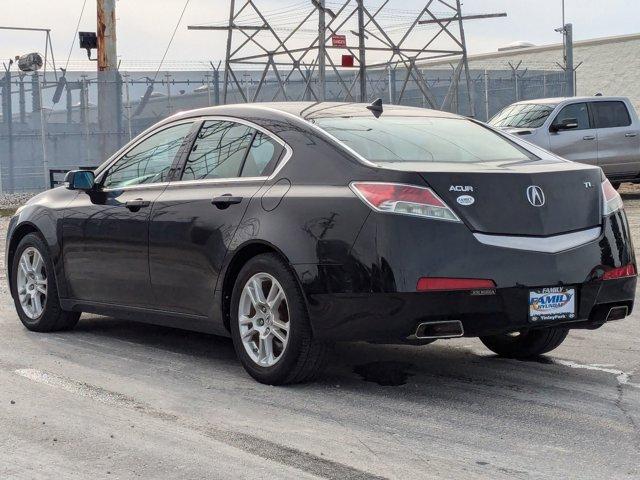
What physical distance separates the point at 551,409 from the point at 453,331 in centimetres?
61

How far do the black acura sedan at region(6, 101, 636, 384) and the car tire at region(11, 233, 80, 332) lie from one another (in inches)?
29.0

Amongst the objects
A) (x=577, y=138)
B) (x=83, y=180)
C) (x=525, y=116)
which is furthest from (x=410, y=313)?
(x=577, y=138)

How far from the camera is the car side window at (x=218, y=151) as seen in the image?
7367mm

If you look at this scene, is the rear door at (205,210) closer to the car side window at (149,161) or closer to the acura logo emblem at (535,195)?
the car side window at (149,161)

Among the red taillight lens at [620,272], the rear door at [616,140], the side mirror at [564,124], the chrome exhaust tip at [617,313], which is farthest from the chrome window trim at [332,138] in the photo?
the rear door at [616,140]

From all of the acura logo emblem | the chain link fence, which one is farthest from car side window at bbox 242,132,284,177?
the chain link fence

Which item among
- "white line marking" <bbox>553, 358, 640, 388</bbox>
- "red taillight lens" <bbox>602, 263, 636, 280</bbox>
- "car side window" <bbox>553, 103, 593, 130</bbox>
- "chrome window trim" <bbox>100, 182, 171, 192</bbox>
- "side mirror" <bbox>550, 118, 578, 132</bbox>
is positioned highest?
"car side window" <bbox>553, 103, 593, 130</bbox>

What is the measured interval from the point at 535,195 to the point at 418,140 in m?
0.83

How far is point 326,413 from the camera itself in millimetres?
6188

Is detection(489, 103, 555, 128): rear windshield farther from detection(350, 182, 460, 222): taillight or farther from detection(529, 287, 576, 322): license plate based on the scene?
detection(350, 182, 460, 222): taillight

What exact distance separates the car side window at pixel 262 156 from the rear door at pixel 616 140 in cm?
1500

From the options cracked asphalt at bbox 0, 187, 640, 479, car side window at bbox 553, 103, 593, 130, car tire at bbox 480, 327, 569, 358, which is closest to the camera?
cracked asphalt at bbox 0, 187, 640, 479

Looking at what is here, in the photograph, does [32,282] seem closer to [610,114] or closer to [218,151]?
[218,151]

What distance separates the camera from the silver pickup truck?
20719 millimetres
